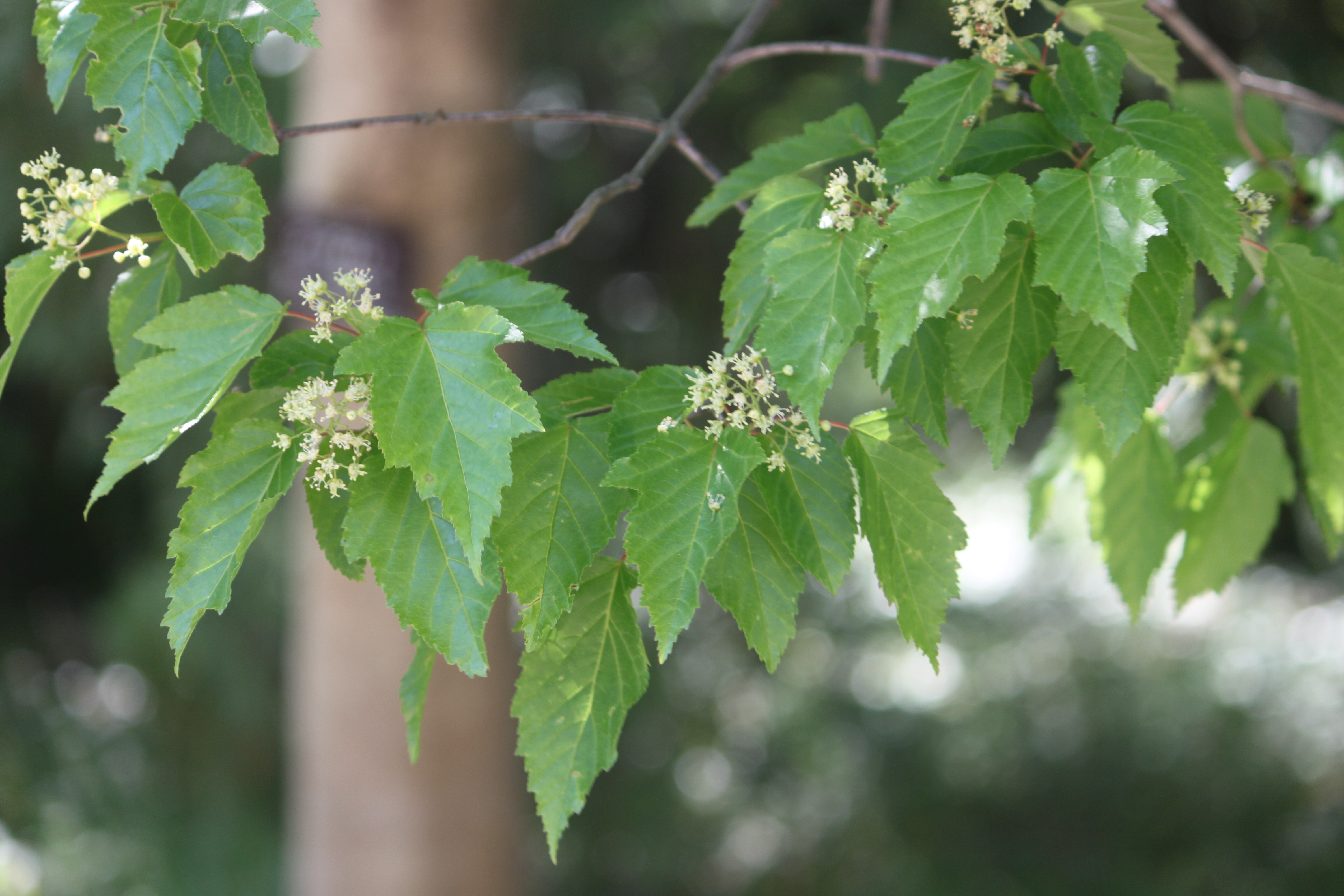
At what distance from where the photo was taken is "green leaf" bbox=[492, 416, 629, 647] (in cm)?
63

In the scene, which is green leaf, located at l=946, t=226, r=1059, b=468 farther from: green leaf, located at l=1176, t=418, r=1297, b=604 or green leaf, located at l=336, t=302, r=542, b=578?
green leaf, located at l=1176, t=418, r=1297, b=604

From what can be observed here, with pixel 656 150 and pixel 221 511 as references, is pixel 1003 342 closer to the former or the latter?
pixel 656 150

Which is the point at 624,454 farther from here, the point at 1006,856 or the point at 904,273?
the point at 1006,856

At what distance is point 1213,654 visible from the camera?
439 centimetres

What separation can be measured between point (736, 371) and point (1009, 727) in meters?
4.31

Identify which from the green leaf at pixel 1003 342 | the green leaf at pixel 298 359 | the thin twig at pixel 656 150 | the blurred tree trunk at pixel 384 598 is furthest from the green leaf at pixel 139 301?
the blurred tree trunk at pixel 384 598

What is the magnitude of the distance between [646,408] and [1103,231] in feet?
1.09

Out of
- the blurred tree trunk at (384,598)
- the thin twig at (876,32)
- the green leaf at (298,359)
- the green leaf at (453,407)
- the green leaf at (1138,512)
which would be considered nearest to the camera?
the green leaf at (453,407)

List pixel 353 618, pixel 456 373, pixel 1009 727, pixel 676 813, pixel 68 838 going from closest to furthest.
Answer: pixel 456 373 → pixel 353 618 → pixel 68 838 → pixel 676 813 → pixel 1009 727

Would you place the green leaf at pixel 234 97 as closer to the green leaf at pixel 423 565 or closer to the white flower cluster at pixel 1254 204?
the green leaf at pixel 423 565

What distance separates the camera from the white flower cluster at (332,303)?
667 mm

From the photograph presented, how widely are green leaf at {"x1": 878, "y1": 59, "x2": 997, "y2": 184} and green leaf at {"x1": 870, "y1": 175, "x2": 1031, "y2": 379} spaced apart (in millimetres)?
70

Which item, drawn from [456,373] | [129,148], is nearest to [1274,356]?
[456,373]

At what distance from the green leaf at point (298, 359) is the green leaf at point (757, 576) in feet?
1.04
